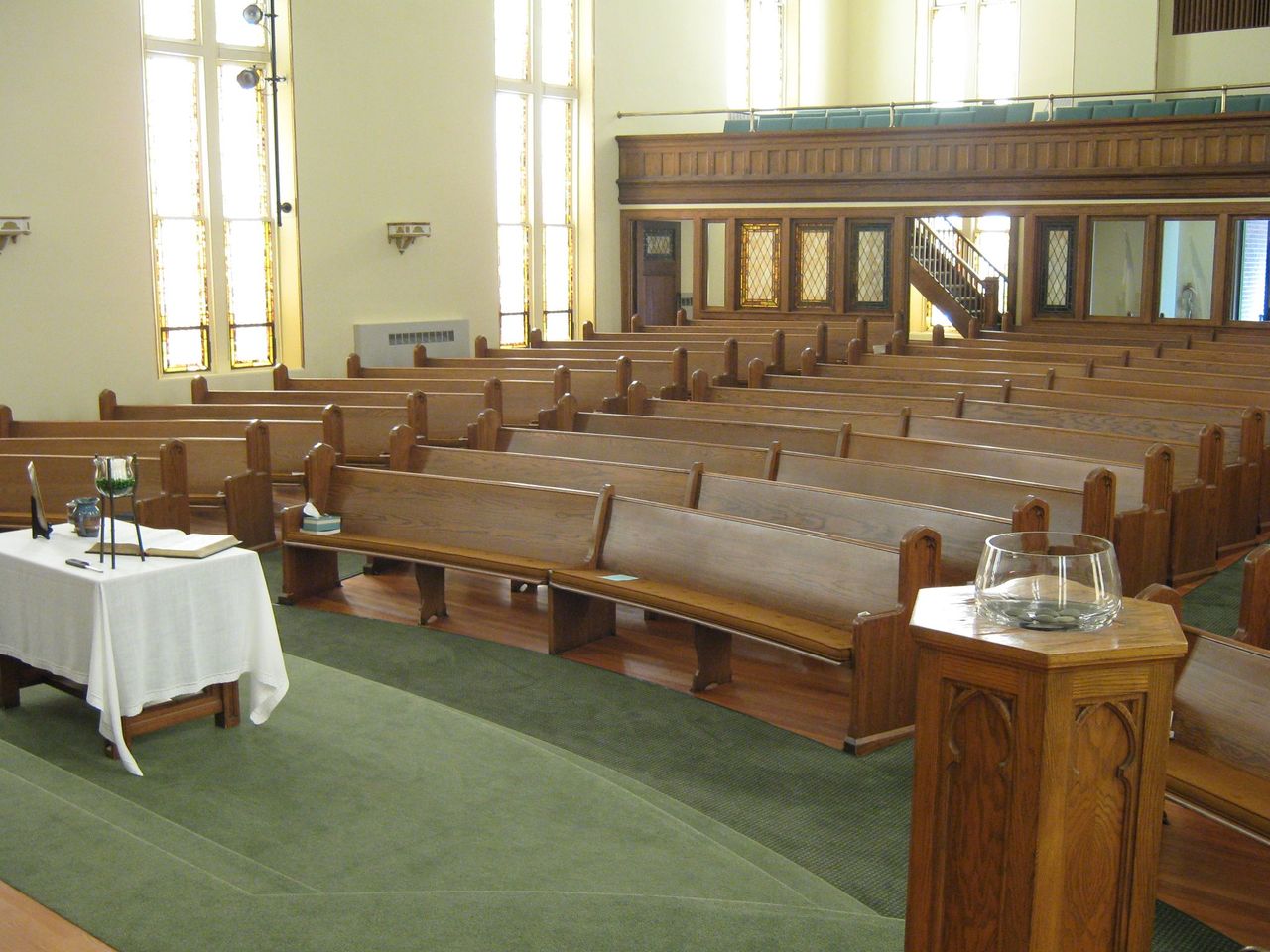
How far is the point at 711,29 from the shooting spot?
1528cm

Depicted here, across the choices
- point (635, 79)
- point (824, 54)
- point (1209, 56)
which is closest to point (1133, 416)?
point (635, 79)

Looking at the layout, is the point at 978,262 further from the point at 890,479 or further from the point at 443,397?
the point at 890,479

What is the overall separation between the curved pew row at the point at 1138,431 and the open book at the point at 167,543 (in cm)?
346

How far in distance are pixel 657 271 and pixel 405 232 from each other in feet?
12.8

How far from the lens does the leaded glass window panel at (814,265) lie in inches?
517

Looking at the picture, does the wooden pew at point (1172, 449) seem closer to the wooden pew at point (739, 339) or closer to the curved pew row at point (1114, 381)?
the curved pew row at point (1114, 381)

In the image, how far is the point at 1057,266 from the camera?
488 inches

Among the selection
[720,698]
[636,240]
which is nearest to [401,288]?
[636,240]

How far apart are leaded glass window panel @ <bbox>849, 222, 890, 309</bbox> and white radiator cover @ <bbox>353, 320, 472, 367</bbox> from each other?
393cm

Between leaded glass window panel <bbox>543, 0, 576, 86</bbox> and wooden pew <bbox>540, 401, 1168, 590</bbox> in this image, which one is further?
leaded glass window panel <bbox>543, 0, 576, 86</bbox>

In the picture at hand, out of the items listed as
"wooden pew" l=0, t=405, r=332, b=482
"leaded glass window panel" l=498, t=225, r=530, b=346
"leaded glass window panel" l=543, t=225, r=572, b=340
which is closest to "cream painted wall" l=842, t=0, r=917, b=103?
"leaded glass window panel" l=543, t=225, r=572, b=340

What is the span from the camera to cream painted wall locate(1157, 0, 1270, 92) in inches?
596

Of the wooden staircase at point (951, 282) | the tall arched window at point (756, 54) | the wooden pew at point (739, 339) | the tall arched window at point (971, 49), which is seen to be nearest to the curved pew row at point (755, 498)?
the wooden pew at point (739, 339)

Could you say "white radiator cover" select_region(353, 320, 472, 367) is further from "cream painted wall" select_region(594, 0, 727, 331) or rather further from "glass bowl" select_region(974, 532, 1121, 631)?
"glass bowl" select_region(974, 532, 1121, 631)
